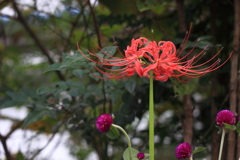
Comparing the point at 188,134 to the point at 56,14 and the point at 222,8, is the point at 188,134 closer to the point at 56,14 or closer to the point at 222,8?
the point at 222,8

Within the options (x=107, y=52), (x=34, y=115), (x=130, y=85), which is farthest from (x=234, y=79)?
(x=34, y=115)

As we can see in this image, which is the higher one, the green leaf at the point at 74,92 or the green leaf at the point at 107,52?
the green leaf at the point at 107,52

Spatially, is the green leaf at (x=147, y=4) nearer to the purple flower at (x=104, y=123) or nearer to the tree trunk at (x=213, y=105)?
the tree trunk at (x=213, y=105)

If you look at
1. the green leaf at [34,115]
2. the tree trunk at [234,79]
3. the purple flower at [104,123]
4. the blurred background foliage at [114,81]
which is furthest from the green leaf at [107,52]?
the tree trunk at [234,79]

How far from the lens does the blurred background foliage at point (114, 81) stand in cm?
87

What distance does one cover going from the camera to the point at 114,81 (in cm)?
91

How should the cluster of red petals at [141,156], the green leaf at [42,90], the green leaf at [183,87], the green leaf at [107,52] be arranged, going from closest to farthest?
the cluster of red petals at [141,156]
the green leaf at [107,52]
the green leaf at [42,90]
the green leaf at [183,87]

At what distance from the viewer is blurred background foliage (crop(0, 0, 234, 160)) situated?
87 centimetres

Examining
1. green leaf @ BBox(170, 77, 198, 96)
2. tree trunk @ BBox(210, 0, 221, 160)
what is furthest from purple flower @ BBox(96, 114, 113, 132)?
tree trunk @ BBox(210, 0, 221, 160)

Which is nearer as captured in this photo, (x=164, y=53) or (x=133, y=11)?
(x=164, y=53)

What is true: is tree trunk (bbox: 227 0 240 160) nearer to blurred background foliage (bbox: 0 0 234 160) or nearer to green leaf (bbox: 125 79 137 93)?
blurred background foliage (bbox: 0 0 234 160)

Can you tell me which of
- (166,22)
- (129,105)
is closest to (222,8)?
(166,22)

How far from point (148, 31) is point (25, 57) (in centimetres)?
84

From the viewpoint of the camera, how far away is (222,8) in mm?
1206
